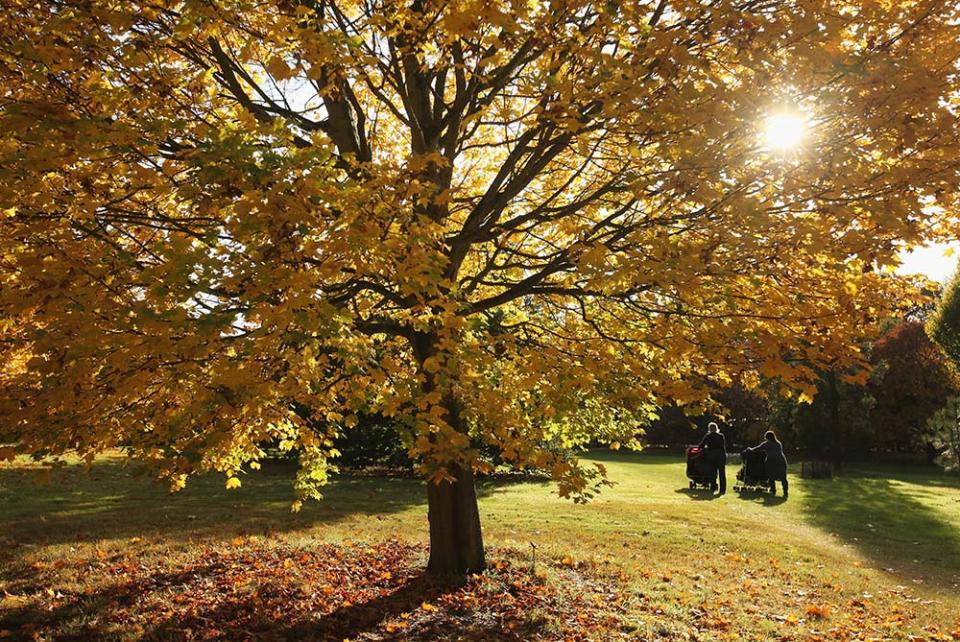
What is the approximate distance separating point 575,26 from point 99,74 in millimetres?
3915

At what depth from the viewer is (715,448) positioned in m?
18.1

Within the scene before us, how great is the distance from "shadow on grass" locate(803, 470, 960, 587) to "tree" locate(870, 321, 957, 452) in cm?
1770

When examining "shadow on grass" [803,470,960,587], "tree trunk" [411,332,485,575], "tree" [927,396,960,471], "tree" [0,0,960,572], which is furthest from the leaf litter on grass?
"tree" [927,396,960,471]

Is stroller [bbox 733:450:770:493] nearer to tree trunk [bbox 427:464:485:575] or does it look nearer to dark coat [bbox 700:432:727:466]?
dark coat [bbox 700:432:727:466]

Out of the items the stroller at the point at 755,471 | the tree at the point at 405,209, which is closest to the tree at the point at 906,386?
the stroller at the point at 755,471

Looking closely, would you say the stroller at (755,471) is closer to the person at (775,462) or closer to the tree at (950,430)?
the person at (775,462)

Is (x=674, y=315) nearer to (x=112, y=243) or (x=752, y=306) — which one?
(x=752, y=306)

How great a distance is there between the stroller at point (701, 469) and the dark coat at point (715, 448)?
0.70ft

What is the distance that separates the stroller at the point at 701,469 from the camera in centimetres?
1870

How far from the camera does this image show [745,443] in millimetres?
41344

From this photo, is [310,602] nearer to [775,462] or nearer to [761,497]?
[761,497]

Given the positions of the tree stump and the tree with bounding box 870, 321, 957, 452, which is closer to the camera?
the tree stump

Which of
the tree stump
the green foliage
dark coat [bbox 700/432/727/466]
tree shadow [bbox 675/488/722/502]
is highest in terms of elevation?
the green foliage

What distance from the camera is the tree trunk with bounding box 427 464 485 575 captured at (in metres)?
7.83
